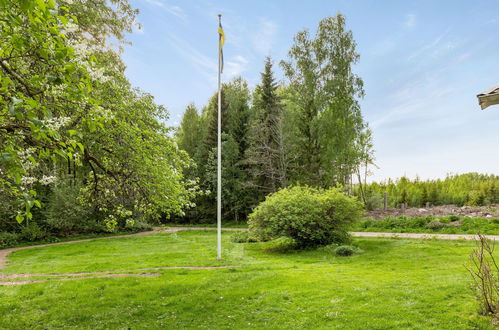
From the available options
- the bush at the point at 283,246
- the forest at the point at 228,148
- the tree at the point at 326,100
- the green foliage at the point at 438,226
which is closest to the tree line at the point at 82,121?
the forest at the point at 228,148

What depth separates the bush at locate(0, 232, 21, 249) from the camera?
19.0 metres

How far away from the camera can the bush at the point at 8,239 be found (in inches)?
747

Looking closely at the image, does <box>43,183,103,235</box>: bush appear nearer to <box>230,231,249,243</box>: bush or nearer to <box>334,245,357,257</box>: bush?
<box>230,231,249,243</box>: bush

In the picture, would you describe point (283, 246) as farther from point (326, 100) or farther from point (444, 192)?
point (444, 192)

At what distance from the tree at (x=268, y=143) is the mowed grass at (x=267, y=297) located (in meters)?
15.3

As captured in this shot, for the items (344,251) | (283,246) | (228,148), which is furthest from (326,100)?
(344,251)

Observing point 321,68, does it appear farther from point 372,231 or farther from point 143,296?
point 143,296

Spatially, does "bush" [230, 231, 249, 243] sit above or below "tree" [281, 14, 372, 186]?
below

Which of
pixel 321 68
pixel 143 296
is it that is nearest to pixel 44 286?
pixel 143 296

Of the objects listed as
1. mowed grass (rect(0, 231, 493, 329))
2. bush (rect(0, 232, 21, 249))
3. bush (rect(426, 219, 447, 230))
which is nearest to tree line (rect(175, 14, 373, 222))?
bush (rect(426, 219, 447, 230))

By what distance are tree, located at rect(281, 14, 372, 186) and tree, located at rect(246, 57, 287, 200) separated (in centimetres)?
160

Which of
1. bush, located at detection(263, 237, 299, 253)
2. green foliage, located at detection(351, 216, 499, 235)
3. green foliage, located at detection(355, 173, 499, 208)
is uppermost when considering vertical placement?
green foliage, located at detection(355, 173, 499, 208)

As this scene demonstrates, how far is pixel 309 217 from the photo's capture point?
1344 cm

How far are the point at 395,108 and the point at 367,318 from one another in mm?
18337
